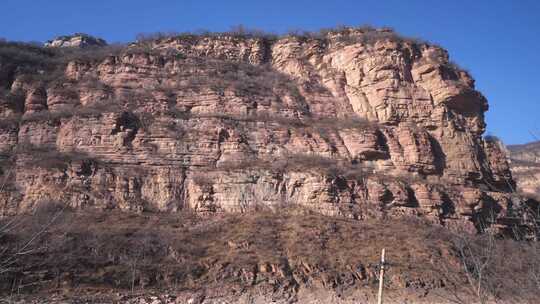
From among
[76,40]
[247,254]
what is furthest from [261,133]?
[76,40]

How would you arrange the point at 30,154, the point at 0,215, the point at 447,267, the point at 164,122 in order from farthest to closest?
the point at 164,122 → the point at 30,154 → the point at 0,215 → the point at 447,267

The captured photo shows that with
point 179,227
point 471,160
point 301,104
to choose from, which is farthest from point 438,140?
point 179,227

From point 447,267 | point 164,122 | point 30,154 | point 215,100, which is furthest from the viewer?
point 215,100

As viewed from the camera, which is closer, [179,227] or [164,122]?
[179,227]

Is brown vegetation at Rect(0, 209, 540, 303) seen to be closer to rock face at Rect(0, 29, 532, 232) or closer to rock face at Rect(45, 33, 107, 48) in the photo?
rock face at Rect(0, 29, 532, 232)

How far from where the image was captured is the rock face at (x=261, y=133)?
22531mm

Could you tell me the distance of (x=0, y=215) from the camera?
67.2ft

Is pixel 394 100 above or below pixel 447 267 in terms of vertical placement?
above

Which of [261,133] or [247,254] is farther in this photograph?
[261,133]

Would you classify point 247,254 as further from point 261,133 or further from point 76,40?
point 76,40

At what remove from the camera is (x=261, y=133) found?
25781mm

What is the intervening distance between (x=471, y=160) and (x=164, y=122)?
746 inches

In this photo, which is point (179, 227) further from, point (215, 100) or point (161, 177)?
point (215, 100)

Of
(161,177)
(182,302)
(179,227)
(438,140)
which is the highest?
(438,140)
